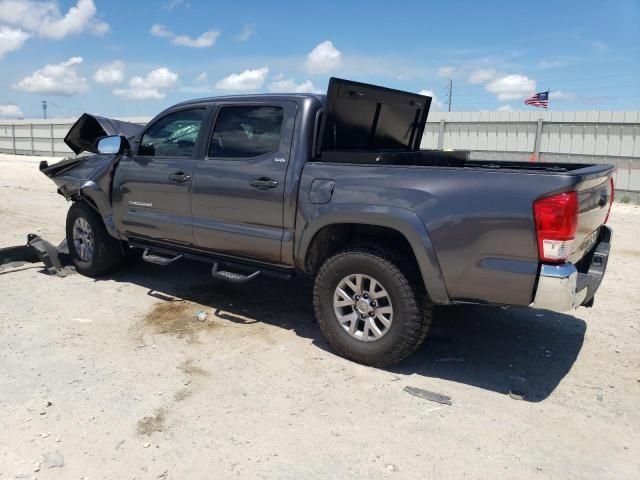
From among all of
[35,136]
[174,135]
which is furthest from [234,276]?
[35,136]

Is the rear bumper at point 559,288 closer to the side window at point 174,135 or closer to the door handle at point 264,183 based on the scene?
the door handle at point 264,183

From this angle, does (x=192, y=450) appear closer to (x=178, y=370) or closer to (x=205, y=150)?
(x=178, y=370)

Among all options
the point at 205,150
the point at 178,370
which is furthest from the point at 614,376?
the point at 205,150

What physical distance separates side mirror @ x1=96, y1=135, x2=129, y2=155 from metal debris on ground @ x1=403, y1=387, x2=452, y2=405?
372 cm

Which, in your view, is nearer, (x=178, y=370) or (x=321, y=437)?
(x=321, y=437)

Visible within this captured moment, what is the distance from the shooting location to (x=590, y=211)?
3471 millimetres

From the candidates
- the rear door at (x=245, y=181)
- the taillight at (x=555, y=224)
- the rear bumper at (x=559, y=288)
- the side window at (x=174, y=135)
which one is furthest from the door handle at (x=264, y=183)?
the rear bumper at (x=559, y=288)

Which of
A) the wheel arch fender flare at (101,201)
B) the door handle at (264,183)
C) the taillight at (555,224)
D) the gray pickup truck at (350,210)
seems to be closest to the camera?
the taillight at (555,224)

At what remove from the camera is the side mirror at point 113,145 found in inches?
214

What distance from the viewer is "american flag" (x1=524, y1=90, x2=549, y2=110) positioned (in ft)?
67.4

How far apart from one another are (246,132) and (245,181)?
19.1 inches

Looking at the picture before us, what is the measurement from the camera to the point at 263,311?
5152mm

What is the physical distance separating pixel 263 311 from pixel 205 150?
161 cm

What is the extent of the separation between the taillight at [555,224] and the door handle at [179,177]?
10.0 ft
